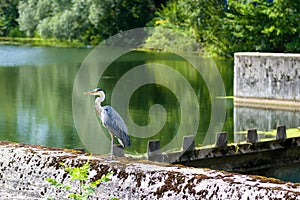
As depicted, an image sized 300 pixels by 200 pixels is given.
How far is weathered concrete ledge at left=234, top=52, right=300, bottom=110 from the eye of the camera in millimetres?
19641

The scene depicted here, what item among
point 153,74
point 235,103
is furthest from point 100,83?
point 235,103

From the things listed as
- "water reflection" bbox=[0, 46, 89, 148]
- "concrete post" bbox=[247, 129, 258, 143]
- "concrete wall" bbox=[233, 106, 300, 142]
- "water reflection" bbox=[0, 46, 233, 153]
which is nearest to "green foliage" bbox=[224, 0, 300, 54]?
"water reflection" bbox=[0, 46, 233, 153]

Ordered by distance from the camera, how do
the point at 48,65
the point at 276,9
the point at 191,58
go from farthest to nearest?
the point at 191,58 → the point at 48,65 → the point at 276,9

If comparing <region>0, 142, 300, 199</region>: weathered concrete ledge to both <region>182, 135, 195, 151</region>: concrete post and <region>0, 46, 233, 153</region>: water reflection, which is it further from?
<region>0, 46, 233, 153</region>: water reflection

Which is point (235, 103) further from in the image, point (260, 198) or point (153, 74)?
point (260, 198)

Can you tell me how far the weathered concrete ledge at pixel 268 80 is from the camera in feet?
64.4

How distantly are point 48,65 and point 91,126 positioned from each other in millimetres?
15519

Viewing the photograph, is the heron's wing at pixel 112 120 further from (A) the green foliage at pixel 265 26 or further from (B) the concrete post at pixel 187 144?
(A) the green foliage at pixel 265 26

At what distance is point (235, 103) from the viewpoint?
20219 mm

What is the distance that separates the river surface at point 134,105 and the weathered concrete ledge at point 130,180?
5591mm

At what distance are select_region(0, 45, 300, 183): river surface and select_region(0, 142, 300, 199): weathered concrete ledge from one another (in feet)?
18.3

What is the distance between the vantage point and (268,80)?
2009 centimetres

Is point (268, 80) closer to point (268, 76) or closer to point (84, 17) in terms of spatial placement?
point (268, 76)

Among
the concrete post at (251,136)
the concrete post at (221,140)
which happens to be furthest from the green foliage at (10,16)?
the concrete post at (221,140)
